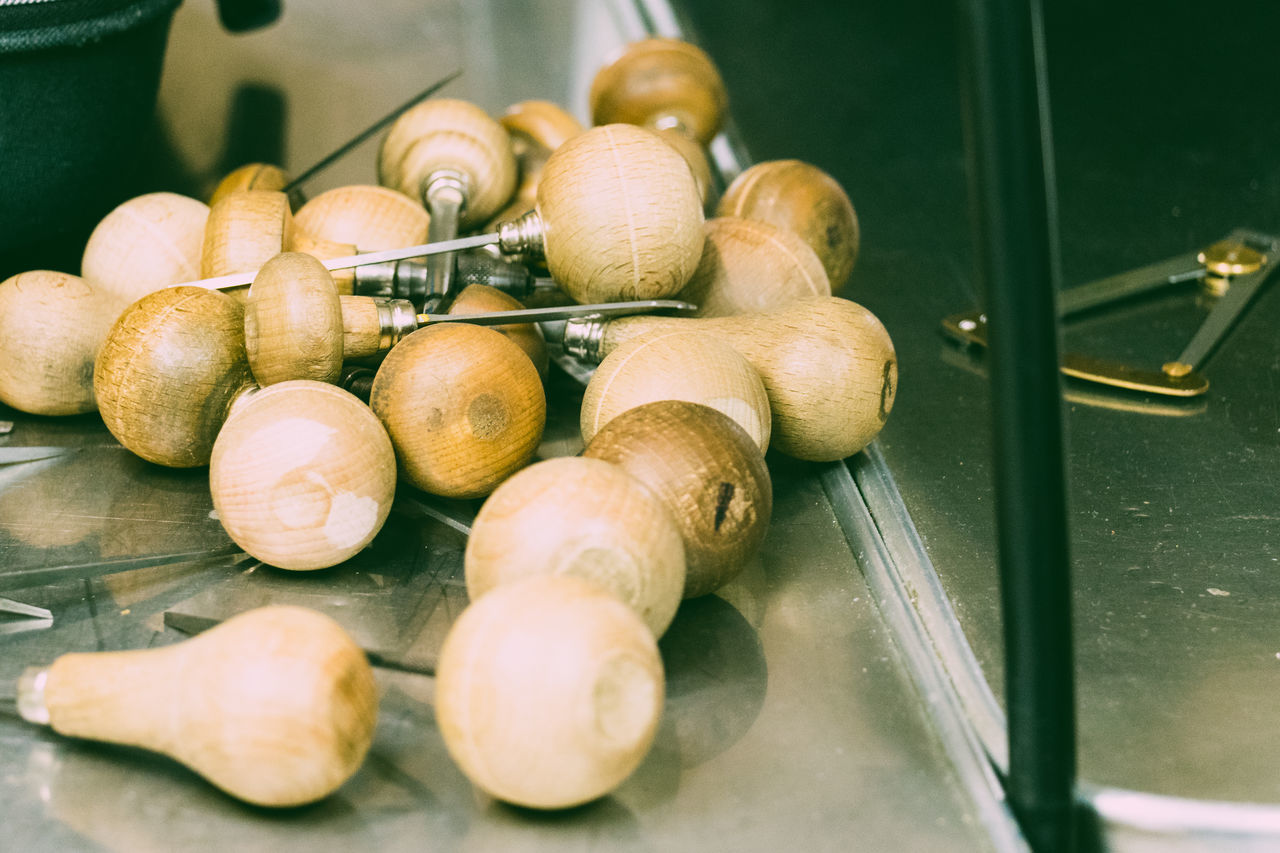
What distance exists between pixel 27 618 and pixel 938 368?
1.77ft

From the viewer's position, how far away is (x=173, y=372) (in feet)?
1.77

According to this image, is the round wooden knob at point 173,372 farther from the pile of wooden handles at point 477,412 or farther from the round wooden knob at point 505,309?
the round wooden knob at point 505,309

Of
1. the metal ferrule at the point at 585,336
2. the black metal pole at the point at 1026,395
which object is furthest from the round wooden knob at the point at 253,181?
the black metal pole at the point at 1026,395

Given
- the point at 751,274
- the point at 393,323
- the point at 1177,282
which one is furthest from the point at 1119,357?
the point at 393,323

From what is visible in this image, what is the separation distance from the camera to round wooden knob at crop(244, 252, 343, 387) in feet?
1.74

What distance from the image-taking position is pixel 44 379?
0.62 m

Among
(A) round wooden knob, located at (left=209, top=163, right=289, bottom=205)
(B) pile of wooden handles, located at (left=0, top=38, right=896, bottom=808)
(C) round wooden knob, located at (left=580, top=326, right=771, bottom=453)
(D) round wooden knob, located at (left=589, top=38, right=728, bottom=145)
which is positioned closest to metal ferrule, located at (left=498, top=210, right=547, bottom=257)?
(B) pile of wooden handles, located at (left=0, top=38, right=896, bottom=808)

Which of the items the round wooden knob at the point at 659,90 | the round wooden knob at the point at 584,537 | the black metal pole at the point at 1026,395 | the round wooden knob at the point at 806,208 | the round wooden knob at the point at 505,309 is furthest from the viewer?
the round wooden knob at the point at 659,90

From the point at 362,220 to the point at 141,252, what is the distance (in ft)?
0.43

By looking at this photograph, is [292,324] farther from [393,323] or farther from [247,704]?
[247,704]

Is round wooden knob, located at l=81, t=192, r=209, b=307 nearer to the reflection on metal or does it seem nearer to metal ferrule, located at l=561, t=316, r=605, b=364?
metal ferrule, located at l=561, t=316, r=605, b=364

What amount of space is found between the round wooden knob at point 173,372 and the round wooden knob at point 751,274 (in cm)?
26

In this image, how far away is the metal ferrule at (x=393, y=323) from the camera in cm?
59

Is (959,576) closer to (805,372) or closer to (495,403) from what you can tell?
(805,372)
